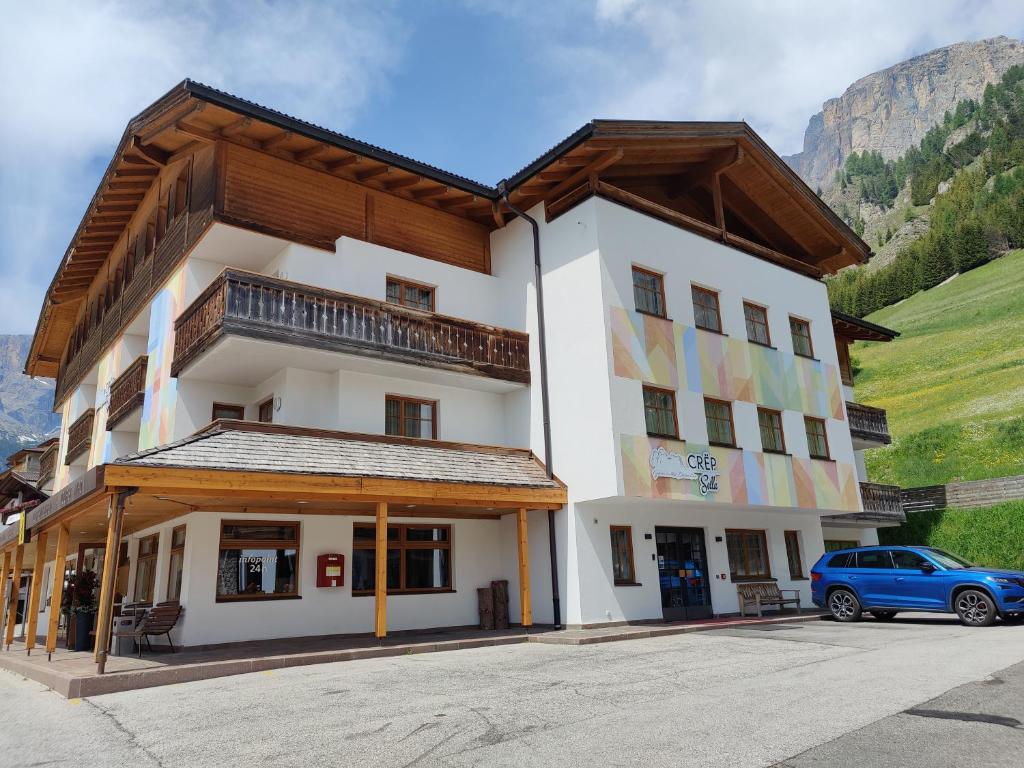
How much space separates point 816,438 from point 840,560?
519 cm

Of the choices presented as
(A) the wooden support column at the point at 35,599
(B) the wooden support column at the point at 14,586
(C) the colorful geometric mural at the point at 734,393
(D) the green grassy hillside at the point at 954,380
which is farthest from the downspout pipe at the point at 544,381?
(D) the green grassy hillside at the point at 954,380

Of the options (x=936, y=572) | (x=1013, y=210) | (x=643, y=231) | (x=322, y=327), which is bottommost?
(x=936, y=572)

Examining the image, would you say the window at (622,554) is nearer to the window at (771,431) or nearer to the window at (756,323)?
the window at (771,431)

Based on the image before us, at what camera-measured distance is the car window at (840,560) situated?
54.0ft

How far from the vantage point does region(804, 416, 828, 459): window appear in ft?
68.3

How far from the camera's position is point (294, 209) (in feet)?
55.0

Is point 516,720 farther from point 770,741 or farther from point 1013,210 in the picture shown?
point 1013,210

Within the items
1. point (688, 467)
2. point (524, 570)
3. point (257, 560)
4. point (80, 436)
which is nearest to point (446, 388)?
point (524, 570)

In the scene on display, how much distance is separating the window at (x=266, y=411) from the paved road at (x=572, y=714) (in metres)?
6.79

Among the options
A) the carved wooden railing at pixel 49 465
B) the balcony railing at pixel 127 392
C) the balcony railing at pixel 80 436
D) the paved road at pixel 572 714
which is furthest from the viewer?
the carved wooden railing at pixel 49 465

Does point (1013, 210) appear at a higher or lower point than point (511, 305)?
higher

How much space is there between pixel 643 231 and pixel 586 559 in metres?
7.71

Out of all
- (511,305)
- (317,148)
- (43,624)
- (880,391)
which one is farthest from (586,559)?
(880,391)

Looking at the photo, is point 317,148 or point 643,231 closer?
point 317,148
